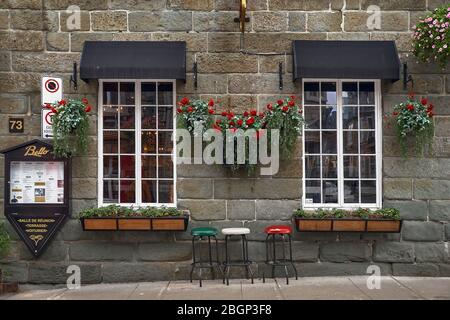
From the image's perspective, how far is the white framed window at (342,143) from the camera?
8.41m

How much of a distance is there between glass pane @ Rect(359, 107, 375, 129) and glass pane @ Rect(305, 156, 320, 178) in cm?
93

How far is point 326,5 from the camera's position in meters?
8.38

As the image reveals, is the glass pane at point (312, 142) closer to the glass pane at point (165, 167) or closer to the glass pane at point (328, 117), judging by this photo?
the glass pane at point (328, 117)

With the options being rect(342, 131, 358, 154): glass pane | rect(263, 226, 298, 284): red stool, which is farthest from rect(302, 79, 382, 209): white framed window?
rect(263, 226, 298, 284): red stool

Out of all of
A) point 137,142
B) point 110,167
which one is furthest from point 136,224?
point 137,142

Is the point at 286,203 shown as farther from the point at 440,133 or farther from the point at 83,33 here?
the point at 83,33

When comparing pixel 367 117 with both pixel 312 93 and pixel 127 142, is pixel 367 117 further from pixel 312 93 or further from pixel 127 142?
pixel 127 142

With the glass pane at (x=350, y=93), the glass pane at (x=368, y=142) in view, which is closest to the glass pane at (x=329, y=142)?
the glass pane at (x=368, y=142)

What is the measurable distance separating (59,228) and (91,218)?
2.09 feet

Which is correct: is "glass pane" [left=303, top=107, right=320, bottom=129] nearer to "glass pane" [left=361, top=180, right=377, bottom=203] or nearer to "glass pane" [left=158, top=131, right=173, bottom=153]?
"glass pane" [left=361, top=180, right=377, bottom=203]

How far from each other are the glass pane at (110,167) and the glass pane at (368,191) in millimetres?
3931

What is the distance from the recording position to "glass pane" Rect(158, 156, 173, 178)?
8.41 m

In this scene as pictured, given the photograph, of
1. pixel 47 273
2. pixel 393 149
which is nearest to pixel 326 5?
pixel 393 149

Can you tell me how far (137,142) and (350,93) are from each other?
11.5ft
